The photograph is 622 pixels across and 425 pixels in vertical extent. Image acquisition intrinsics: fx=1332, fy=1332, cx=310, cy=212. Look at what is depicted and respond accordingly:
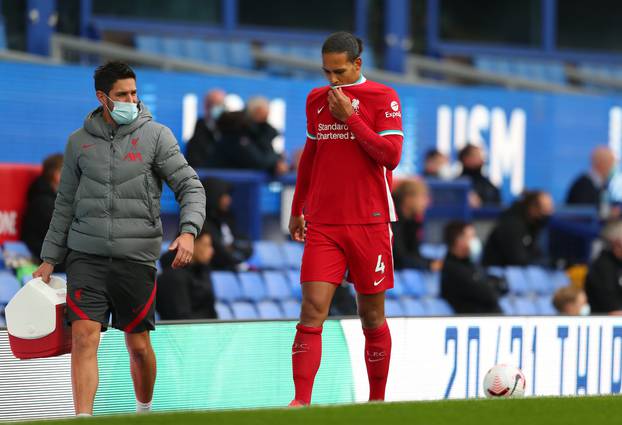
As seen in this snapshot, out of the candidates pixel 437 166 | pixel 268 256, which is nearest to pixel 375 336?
pixel 268 256

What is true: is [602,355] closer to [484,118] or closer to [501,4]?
A: [484,118]

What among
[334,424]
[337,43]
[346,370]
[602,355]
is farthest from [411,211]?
[334,424]

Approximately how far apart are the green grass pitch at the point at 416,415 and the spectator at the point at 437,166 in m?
7.60

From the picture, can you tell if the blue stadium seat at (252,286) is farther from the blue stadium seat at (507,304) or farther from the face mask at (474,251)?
the blue stadium seat at (507,304)

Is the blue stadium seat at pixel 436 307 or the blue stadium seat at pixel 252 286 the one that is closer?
the blue stadium seat at pixel 252 286

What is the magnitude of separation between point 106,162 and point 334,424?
1.69 meters

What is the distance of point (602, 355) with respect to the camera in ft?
29.2

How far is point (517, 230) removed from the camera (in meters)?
12.7

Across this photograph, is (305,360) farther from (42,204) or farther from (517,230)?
(517,230)

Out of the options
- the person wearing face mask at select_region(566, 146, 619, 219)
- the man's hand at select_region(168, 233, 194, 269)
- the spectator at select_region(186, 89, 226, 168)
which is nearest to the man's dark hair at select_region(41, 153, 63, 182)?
the spectator at select_region(186, 89, 226, 168)

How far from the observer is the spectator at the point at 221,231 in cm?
1080

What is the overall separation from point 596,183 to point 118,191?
9.57 m

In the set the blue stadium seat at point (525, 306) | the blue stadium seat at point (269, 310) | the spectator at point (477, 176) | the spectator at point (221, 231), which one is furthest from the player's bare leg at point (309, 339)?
the spectator at point (477, 176)

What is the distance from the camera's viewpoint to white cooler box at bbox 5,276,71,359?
6.26m
